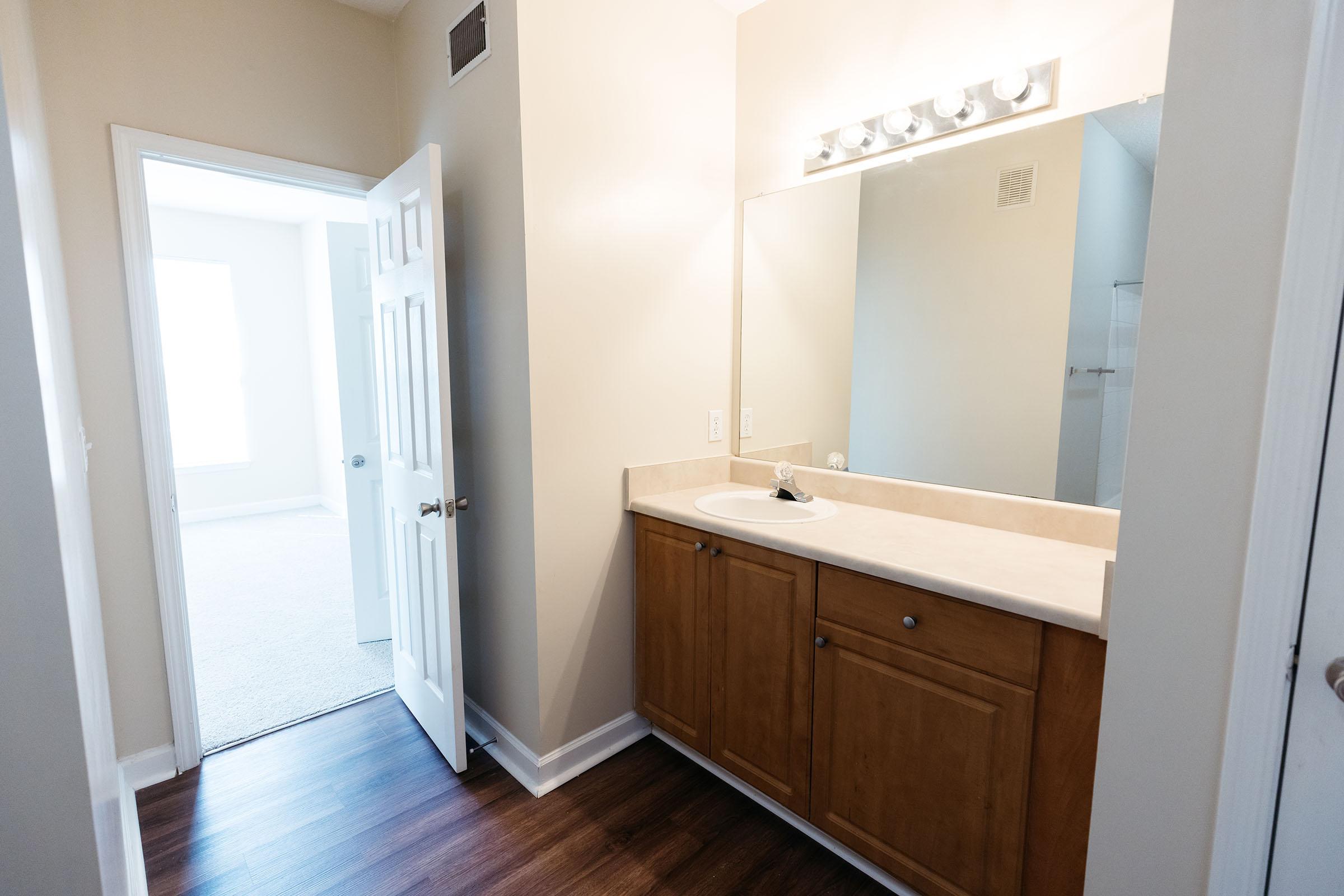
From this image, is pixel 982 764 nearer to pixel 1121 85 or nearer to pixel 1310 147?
pixel 1310 147

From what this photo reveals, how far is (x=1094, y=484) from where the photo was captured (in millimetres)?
1600

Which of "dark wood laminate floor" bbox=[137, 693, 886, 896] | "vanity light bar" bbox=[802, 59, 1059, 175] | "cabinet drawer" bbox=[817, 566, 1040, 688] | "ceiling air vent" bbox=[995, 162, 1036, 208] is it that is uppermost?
"vanity light bar" bbox=[802, 59, 1059, 175]

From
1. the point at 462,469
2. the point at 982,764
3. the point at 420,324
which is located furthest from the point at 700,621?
the point at 420,324

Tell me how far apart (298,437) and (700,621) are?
17.7ft

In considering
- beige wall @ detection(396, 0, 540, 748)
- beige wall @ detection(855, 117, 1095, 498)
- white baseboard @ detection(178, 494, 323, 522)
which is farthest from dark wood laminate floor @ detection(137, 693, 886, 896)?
white baseboard @ detection(178, 494, 323, 522)

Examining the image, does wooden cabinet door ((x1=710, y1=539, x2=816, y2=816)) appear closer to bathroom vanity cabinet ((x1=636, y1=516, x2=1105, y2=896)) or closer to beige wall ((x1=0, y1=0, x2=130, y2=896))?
bathroom vanity cabinet ((x1=636, y1=516, x2=1105, y2=896))

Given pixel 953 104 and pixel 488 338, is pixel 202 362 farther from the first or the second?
pixel 953 104

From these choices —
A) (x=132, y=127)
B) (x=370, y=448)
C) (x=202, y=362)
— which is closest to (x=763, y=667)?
(x=370, y=448)

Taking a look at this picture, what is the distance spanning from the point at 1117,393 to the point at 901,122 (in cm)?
101

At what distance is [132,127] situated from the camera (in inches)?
74.8

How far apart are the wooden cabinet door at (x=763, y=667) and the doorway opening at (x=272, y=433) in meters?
1.65

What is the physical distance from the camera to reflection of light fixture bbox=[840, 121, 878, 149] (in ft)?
6.42

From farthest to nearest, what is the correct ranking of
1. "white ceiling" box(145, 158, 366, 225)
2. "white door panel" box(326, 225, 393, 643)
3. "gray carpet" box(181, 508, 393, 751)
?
"white ceiling" box(145, 158, 366, 225), "white door panel" box(326, 225, 393, 643), "gray carpet" box(181, 508, 393, 751)

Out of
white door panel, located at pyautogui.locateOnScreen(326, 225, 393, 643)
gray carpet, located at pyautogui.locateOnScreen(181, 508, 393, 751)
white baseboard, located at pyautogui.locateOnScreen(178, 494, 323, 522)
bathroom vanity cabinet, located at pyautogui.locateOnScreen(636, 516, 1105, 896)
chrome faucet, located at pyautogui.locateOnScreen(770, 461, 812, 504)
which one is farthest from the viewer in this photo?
white baseboard, located at pyautogui.locateOnScreen(178, 494, 323, 522)
